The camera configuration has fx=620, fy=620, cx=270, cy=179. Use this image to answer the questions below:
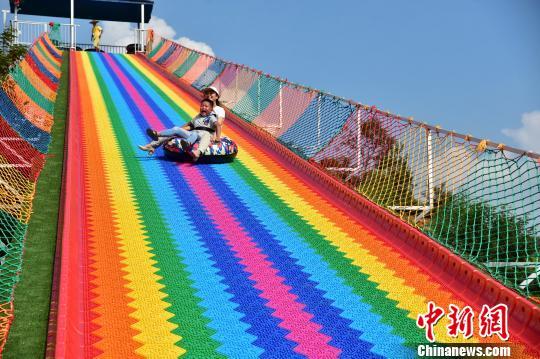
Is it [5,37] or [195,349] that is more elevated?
[5,37]

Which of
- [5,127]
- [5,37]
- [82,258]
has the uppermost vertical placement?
[5,37]

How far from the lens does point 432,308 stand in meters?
4.29

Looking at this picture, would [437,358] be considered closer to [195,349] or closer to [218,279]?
[195,349]

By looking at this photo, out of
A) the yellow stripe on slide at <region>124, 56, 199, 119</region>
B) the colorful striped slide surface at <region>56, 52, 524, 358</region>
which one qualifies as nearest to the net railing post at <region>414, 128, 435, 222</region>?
the colorful striped slide surface at <region>56, 52, 524, 358</region>

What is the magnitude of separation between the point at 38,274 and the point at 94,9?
3158cm

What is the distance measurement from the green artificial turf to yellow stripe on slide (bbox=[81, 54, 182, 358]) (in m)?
0.58

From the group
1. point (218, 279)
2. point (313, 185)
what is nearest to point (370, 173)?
point (313, 185)

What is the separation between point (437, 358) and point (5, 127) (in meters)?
6.52

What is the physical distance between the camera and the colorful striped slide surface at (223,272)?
380 centimetres

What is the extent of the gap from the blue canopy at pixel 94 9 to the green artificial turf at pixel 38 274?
26199 millimetres

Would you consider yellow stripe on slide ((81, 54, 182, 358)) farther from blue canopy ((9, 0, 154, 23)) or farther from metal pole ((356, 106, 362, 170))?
blue canopy ((9, 0, 154, 23))

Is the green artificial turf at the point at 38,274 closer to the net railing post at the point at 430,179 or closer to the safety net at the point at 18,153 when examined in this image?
the safety net at the point at 18,153

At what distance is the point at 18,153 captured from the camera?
27.3ft

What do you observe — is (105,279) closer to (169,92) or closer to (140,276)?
(140,276)
